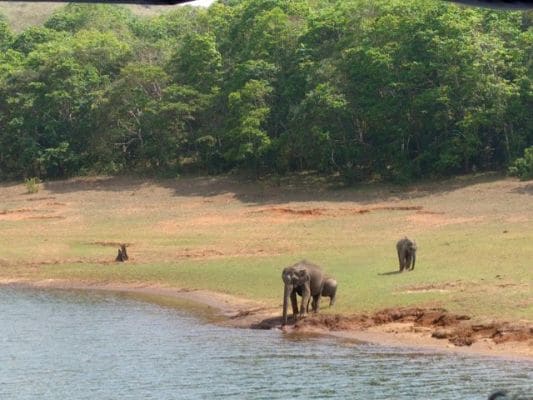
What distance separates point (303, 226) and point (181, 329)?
39.5ft

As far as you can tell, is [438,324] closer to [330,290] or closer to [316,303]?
[330,290]

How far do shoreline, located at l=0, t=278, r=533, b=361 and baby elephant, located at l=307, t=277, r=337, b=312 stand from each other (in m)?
0.74

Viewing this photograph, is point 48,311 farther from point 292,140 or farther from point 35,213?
point 292,140

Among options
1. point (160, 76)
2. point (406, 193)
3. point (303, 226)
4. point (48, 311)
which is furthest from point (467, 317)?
point (160, 76)

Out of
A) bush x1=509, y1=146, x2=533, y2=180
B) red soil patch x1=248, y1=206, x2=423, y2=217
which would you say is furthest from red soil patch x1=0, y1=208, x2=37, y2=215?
bush x1=509, y1=146, x2=533, y2=180

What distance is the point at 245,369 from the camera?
56.6ft

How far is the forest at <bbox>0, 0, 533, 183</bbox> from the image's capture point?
40.3 meters

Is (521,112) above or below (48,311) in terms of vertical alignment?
above

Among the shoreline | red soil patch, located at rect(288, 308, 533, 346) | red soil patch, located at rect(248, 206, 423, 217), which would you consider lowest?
the shoreline

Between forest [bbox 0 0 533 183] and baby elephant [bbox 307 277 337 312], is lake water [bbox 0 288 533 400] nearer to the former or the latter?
baby elephant [bbox 307 277 337 312]

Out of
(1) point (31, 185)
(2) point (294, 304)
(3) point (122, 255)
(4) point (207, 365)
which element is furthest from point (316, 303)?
(1) point (31, 185)

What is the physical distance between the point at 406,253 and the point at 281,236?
8.20m

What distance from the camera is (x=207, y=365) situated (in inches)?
699

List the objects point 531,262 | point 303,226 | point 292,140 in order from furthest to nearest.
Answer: point 292,140, point 303,226, point 531,262
